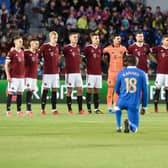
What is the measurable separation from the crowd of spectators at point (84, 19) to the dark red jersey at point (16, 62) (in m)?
10.7

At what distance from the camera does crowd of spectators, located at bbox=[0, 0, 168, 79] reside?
3319cm

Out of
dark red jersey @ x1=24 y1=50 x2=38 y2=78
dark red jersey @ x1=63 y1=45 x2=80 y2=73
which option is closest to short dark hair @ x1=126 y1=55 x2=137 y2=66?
dark red jersey @ x1=24 y1=50 x2=38 y2=78

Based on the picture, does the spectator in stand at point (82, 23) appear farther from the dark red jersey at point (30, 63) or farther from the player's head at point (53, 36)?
the dark red jersey at point (30, 63)

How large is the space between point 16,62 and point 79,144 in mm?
8334

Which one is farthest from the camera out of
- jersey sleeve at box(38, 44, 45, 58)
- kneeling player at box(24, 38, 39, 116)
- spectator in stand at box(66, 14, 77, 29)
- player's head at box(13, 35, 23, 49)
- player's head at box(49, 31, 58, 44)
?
spectator in stand at box(66, 14, 77, 29)

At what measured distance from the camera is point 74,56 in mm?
22969

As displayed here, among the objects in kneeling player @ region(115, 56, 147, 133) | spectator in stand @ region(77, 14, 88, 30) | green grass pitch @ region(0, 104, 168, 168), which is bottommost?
green grass pitch @ region(0, 104, 168, 168)

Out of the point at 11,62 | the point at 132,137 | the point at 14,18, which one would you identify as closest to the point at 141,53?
the point at 11,62

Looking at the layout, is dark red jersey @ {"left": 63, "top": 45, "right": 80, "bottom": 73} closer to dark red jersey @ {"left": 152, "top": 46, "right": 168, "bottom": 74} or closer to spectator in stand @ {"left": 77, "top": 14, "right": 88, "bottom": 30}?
dark red jersey @ {"left": 152, "top": 46, "right": 168, "bottom": 74}

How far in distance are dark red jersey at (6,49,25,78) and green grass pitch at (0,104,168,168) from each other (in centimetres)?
199

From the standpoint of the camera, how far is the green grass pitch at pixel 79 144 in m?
11.2

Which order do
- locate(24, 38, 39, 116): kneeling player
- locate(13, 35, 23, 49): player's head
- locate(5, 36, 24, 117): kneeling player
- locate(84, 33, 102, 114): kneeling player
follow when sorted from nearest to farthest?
locate(13, 35, 23, 49): player's head < locate(5, 36, 24, 117): kneeling player < locate(24, 38, 39, 116): kneeling player < locate(84, 33, 102, 114): kneeling player

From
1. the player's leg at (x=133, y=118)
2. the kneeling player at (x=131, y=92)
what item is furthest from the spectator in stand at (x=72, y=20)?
the player's leg at (x=133, y=118)

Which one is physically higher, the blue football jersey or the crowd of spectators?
the crowd of spectators
